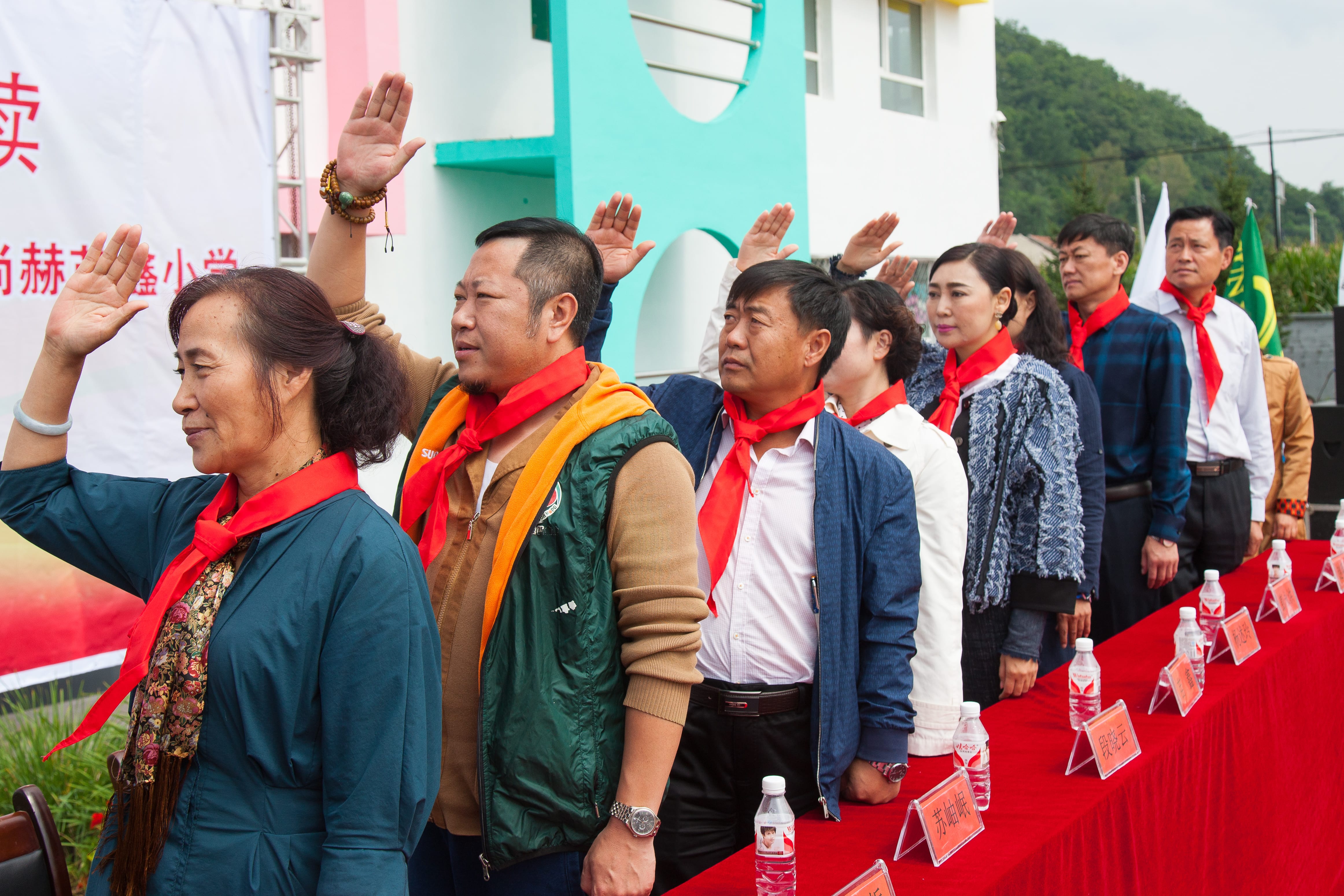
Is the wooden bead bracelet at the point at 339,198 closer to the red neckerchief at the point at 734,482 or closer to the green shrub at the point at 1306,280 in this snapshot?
the red neckerchief at the point at 734,482

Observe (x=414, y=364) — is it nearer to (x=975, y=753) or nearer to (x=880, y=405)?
(x=880, y=405)

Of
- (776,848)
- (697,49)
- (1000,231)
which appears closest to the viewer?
(776,848)

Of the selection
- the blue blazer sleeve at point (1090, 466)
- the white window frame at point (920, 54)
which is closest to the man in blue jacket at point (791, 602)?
the blue blazer sleeve at point (1090, 466)

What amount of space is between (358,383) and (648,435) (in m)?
0.46

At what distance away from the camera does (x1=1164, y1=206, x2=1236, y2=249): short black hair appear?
432 centimetres

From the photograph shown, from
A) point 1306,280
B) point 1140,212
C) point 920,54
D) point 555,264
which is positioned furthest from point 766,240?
point 1140,212

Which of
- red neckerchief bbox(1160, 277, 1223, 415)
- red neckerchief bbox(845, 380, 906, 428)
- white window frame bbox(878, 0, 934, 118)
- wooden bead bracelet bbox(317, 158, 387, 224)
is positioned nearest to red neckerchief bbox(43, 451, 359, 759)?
wooden bead bracelet bbox(317, 158, 387, 224)

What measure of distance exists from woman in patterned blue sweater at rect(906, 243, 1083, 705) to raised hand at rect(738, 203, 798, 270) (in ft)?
1.52

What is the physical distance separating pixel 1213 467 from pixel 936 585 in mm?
2308

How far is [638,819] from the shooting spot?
1624 mm

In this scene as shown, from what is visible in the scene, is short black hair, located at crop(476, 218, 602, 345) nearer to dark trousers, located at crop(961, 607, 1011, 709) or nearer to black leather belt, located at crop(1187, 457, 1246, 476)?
dark trousers, located at crop(961, 607, 1011, 709)

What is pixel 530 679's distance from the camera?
5.38 ft

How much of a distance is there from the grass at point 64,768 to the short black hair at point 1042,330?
294cm

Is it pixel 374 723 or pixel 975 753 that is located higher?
pixel 374 723
